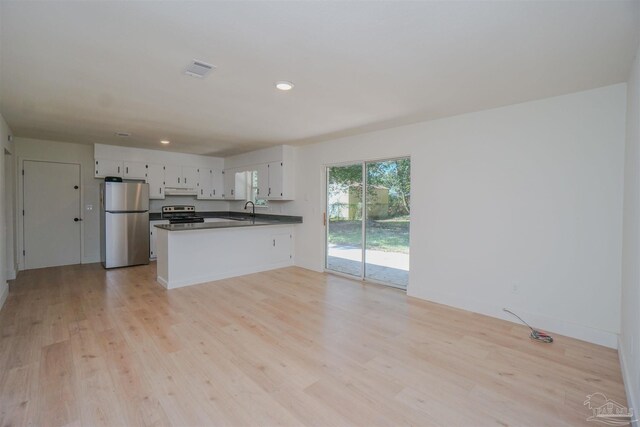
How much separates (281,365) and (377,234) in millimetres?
2820

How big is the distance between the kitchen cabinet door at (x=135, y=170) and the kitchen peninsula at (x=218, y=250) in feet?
6.26

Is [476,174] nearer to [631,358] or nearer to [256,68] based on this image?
[631,358]

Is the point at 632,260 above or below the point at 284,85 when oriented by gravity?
below

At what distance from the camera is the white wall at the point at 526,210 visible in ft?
8.93

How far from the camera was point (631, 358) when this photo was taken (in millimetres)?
2016

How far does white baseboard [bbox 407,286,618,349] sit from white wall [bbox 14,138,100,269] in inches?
253

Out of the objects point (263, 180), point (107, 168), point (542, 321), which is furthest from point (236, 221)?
point (542, 321)

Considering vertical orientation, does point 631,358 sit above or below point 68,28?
below

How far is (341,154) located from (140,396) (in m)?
4.08

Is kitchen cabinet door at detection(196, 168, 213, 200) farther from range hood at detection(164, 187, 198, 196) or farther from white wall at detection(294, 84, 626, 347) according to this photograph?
white wall at detection(294, 84, 626, 347)

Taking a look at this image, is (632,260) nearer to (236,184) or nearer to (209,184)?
(236,184)

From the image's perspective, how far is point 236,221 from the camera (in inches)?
242

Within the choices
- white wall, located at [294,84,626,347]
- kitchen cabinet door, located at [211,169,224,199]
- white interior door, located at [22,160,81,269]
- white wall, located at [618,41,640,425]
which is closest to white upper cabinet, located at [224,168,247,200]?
kitchen cabinet door, located at [211,169,224,199]

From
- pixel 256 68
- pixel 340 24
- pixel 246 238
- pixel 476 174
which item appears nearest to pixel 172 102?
pixel 256 68
